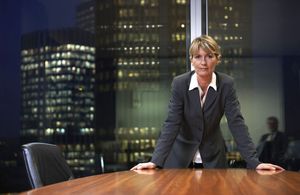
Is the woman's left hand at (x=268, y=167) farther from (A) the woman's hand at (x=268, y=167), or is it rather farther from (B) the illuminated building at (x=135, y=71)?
A: (B) the illuminated building at (x=135, y=71)

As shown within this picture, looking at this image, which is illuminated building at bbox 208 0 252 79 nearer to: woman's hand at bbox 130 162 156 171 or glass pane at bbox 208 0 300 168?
glass pane at bbox 208 0 300 168

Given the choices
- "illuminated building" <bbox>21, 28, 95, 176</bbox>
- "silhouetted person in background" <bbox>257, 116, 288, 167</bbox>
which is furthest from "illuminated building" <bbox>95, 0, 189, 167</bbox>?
"silhouetted person in background" <bbox>257, 116, 288, 167</bbox>

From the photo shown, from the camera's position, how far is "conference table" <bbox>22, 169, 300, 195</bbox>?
1.60 metres

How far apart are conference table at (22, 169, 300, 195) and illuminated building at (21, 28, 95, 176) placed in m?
2.79

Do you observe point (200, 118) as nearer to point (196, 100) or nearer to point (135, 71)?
point (196, 100)

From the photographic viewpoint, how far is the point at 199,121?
277 centimetres

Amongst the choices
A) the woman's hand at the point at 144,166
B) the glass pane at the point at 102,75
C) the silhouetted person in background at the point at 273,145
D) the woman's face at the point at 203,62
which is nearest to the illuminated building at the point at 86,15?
the glass pane at the point at 102,75

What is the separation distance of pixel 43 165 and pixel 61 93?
2.69 meters

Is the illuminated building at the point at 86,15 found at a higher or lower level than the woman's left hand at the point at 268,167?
higher

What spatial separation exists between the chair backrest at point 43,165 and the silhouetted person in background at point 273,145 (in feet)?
8.65

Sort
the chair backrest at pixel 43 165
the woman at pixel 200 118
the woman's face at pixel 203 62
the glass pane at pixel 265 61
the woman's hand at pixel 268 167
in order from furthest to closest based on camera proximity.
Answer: the glass pane at pixel 265 61 → the woman at pixel 200 118 → the woman's face at pixel 203 62 → the woman's hand at pixel 268 167 → the chair backrest at pixel 43 165

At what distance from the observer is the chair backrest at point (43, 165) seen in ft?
7.21

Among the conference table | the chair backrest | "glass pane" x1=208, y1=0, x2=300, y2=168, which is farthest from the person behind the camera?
"glass pane" x1=208, y1=0, x2=300, y2=168

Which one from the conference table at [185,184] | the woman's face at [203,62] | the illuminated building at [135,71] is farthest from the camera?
the illuminated building at [135,71]
